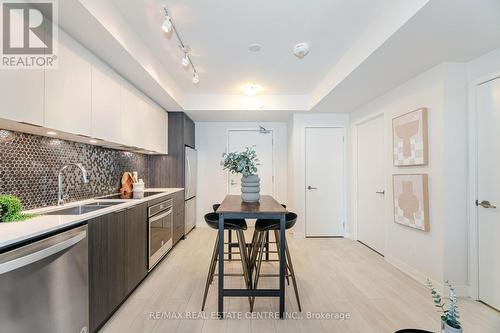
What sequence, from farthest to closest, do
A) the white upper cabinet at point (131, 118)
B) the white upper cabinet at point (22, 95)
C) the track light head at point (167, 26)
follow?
1. the white upper cabinet at point (131, 118)
2. the track light head at point (167, 26)
3. the white upper cabinet at point (22, 95)

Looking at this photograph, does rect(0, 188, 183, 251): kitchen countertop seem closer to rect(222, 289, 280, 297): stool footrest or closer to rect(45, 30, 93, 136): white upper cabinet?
rect(45, 30, 93, 136): white upper cabinet

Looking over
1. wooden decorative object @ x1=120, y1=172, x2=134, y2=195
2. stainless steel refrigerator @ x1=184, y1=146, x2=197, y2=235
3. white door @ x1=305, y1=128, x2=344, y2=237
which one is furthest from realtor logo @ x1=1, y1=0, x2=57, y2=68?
white door @ x1=305, y1=128, x2=344, y2=237

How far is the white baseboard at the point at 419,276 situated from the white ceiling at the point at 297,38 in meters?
2.30

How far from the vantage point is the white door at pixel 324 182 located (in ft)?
14.8

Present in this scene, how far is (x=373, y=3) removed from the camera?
1921 mm

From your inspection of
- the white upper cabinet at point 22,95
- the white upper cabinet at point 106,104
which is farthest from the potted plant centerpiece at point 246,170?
the white upper cabinet at point 22,95

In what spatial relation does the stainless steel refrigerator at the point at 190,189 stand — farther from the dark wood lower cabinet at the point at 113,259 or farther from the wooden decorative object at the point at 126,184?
the dark wood lower cabinet at the point at 113,259

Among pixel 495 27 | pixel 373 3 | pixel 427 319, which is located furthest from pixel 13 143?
pixel 495 27

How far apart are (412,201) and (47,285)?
11.2 feet

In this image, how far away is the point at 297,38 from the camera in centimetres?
248

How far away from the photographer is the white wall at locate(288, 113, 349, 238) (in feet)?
14.7

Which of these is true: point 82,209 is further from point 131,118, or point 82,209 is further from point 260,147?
point 260,147

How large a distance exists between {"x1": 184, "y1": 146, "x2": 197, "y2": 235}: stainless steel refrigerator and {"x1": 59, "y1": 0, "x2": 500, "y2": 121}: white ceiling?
1386mm

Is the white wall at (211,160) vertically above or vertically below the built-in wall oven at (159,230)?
above
